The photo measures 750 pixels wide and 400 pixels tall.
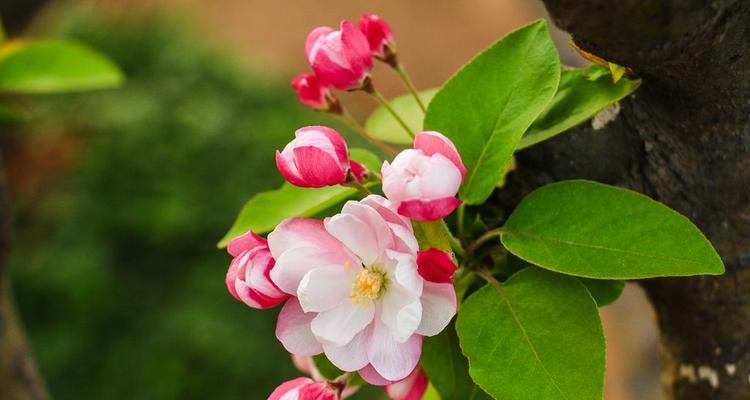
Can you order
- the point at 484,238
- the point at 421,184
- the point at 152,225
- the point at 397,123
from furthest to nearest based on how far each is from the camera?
1. the point at 152,225
2. the point at 397,123
3. the point at 484,238
4. the point at 421,184

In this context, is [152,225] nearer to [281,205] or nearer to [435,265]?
[281,205]

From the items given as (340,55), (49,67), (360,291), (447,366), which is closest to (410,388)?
(447,366)

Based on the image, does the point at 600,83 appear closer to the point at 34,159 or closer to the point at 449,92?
the point at 449,92

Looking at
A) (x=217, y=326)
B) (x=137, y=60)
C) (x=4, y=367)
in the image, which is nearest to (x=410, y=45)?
(x=137, y=60)

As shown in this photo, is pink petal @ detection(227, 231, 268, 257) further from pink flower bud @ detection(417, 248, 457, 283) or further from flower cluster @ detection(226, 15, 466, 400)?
pink flower bud @ detection(417, 248, 457, 283)

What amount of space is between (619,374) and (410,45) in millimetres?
2535

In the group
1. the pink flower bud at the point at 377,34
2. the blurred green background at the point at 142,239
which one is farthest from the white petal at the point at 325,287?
the blurred green background at the point at 142,239

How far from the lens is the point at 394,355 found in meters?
0.53

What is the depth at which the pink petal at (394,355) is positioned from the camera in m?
0.52

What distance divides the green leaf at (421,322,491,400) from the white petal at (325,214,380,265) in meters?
0.11

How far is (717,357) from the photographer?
71 centimetres

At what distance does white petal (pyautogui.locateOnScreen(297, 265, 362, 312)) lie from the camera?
0.52 meters

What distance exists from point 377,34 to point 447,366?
10.4 inches

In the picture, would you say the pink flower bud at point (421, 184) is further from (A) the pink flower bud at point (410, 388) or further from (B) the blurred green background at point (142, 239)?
(B) the blurred green background at point (142, 239)
